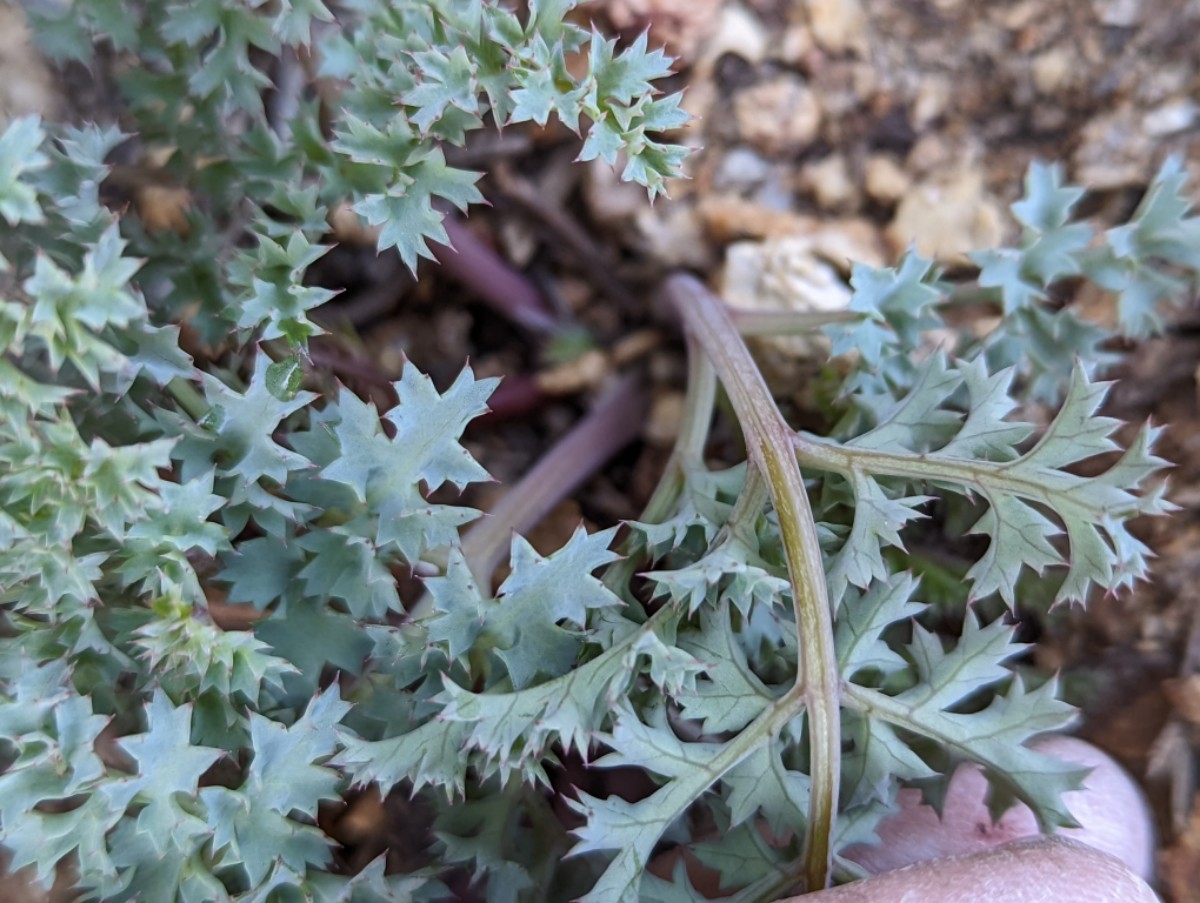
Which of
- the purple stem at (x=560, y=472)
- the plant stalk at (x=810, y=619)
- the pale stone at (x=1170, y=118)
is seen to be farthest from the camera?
the pale stone at (x=1170, y=118)

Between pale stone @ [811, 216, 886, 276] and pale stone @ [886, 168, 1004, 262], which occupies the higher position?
pale stone @ [886, 168, 1004, 262]

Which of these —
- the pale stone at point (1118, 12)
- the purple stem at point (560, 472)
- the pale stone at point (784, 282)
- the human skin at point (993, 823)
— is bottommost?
the human skin at point (993, 823)

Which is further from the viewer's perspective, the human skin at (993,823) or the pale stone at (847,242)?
the pale stone at (847,242)

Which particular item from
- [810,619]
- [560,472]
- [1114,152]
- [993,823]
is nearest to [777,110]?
[1114,152]

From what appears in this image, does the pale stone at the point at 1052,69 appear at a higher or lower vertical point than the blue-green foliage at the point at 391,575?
higher

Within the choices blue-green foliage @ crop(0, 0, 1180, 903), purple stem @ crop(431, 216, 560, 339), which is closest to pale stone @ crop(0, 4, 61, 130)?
blue-green foliage @ crop(0, 0, 1180, 903)

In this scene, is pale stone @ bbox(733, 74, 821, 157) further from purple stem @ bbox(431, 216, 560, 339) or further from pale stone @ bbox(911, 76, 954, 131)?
purple stem @ bbox(431, 216, 560, 339)

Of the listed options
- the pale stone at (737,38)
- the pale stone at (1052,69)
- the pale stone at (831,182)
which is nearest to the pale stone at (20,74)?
the pale stone at (737,38)

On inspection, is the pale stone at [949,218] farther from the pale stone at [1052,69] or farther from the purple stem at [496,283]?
the purple stem at [496,283]

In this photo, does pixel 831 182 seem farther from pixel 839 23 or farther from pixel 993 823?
pixel 993 823

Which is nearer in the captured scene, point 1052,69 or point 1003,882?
point 1003,882

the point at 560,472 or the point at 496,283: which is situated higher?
the point at 496,283

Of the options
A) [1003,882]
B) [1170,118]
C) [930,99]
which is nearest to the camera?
[1003,882]
